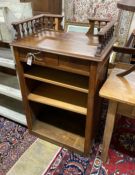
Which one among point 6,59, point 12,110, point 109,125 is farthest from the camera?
point 12,110

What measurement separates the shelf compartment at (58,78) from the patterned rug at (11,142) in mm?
661

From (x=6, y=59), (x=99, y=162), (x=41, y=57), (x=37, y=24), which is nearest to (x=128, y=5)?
(x=41, y=57)

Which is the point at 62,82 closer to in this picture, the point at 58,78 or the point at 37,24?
the point at 58,78

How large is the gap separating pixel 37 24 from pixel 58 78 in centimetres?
47

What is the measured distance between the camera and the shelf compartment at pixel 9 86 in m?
1.46

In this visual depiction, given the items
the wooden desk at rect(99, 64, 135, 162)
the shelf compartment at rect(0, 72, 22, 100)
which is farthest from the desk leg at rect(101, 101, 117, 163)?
the shelf compartment at rect(0, 72, 22, 100)

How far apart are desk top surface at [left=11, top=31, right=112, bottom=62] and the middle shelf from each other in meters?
0.44

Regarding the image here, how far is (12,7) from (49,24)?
0.31 metres

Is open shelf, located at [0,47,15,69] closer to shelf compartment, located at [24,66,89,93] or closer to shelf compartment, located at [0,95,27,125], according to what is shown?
shelf compartment, located at [24,66,89,93]

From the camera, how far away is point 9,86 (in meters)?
1.57

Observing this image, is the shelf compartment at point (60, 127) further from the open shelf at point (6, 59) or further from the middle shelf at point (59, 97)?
the open shelf at point (6, 59)

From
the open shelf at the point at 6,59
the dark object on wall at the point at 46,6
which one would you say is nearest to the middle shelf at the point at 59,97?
the open shelf at the point at 6,59

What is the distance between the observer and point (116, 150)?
1.44 metres

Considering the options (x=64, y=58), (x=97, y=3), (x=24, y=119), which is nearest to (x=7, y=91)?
(x=24, y=119)
